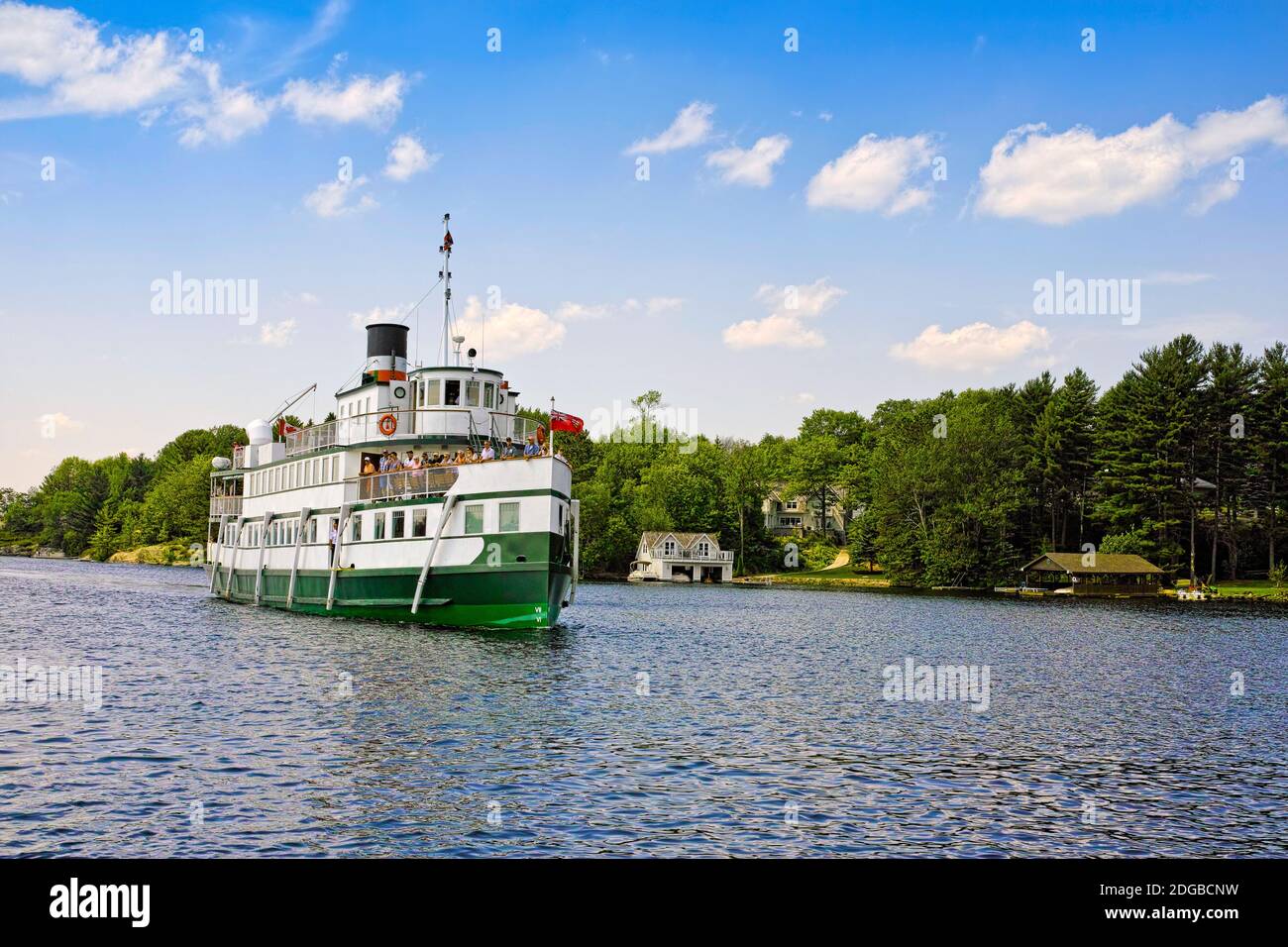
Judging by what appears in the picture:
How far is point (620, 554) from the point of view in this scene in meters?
143

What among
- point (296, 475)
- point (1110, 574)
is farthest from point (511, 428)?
point (1110, 574)

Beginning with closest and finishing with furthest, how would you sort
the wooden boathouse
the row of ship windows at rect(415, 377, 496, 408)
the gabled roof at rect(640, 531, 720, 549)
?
the row of ship windows at rect(415, 377, 496, 408) < the wooden boathouse < the gabled roof at rect(640, 531, 720, 549)

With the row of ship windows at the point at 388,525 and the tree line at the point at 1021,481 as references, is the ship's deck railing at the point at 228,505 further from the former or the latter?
the tree line at the point at 1021,481

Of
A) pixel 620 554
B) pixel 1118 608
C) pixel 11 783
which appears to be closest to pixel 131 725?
pixel 11 783

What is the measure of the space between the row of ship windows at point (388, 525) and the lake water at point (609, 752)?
4.23m

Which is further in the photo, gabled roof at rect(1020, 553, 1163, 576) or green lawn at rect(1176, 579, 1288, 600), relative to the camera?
gabled roof at rect(1020, 553, 1163, 576)

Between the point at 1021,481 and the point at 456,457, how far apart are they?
289ft

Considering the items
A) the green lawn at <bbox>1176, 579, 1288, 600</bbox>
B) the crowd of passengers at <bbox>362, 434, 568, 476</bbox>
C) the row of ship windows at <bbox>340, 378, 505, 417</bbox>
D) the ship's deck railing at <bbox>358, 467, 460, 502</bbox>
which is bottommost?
the green lawn at <bbox>1176, 579, 1288, 600</bbox>

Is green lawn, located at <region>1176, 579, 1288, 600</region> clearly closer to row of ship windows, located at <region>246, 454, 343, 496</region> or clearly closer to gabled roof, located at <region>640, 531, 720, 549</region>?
gabled roof, located at <region>640, 531, 720, 549</region>

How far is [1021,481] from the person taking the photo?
116 meters

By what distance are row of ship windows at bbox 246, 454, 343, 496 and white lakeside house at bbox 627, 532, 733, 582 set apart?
254ft

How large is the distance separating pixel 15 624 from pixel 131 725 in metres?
29.1

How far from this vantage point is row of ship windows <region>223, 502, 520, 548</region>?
129ft

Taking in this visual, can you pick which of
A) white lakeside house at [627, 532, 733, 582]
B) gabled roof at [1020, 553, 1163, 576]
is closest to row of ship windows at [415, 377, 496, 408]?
gabled roof at [1020, 553, 1163, 576]
